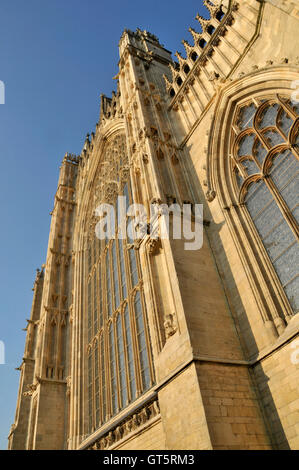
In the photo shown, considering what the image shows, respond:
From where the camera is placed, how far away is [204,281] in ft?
27.6

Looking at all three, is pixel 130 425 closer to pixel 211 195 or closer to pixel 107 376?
pixel 107 376

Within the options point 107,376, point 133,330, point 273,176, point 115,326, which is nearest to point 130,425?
point 133,330

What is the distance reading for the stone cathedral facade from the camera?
255 inches

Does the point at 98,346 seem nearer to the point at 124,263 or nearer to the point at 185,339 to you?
the point at 124,263

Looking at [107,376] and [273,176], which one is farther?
[107,376]

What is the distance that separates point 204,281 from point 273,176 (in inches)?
121

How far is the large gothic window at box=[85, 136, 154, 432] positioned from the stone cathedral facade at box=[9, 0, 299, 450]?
6cm

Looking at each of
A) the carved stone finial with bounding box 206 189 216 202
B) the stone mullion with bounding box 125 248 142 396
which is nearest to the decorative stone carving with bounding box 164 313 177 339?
the stone mullion with bounding box 125 248 142 396

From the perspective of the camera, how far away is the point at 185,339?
6.98m

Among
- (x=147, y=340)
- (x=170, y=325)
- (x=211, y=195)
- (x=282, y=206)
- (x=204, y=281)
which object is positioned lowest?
(x=170, y=325)

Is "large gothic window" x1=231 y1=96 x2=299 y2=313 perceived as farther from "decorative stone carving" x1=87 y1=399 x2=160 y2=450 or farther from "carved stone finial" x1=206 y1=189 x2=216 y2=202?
"decorative stone carving" x1=87 y1=399 x2=160 y2=450

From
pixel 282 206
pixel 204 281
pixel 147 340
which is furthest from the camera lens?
pixel 147 340

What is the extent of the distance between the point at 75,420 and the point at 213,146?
34.6 feet
